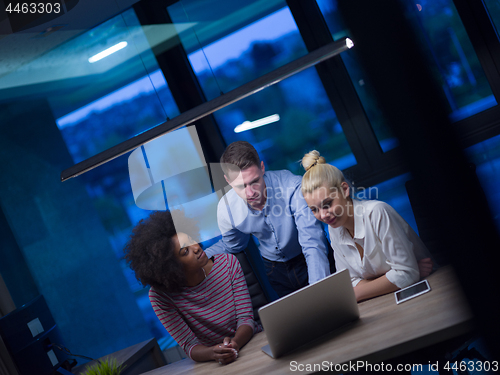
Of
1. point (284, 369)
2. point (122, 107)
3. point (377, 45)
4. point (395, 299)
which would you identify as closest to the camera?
point (377, 45)

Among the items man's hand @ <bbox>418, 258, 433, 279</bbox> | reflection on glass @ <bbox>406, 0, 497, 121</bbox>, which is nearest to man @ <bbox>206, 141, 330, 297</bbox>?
man's hand @ <bbox>418, 258, 433, 279</bbox>

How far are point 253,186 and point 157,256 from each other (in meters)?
0.81

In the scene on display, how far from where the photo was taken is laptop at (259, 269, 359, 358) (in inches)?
55.4

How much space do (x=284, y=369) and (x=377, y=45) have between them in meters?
1.30

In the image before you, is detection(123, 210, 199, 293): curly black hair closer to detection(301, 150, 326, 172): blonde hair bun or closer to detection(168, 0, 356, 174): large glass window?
detection(301, 150, 326, 172): blonde hair bun

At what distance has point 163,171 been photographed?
10.4 feet

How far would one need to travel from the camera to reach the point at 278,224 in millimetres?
2527

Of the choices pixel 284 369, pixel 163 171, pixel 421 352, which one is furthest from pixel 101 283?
pixel 421 352

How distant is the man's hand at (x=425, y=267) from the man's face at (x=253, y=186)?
113 cm

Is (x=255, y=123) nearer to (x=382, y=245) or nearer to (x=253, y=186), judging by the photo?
(x=253, y=186)

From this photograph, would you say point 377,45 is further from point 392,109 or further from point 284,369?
point 284,369

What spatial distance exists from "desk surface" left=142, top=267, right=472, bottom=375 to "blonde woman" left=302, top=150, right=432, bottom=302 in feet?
0.24

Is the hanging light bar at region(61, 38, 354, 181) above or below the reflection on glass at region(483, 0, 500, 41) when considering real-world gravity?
above

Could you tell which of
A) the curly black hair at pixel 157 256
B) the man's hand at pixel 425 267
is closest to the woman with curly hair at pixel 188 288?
the curly black hair at pixel 157 256
